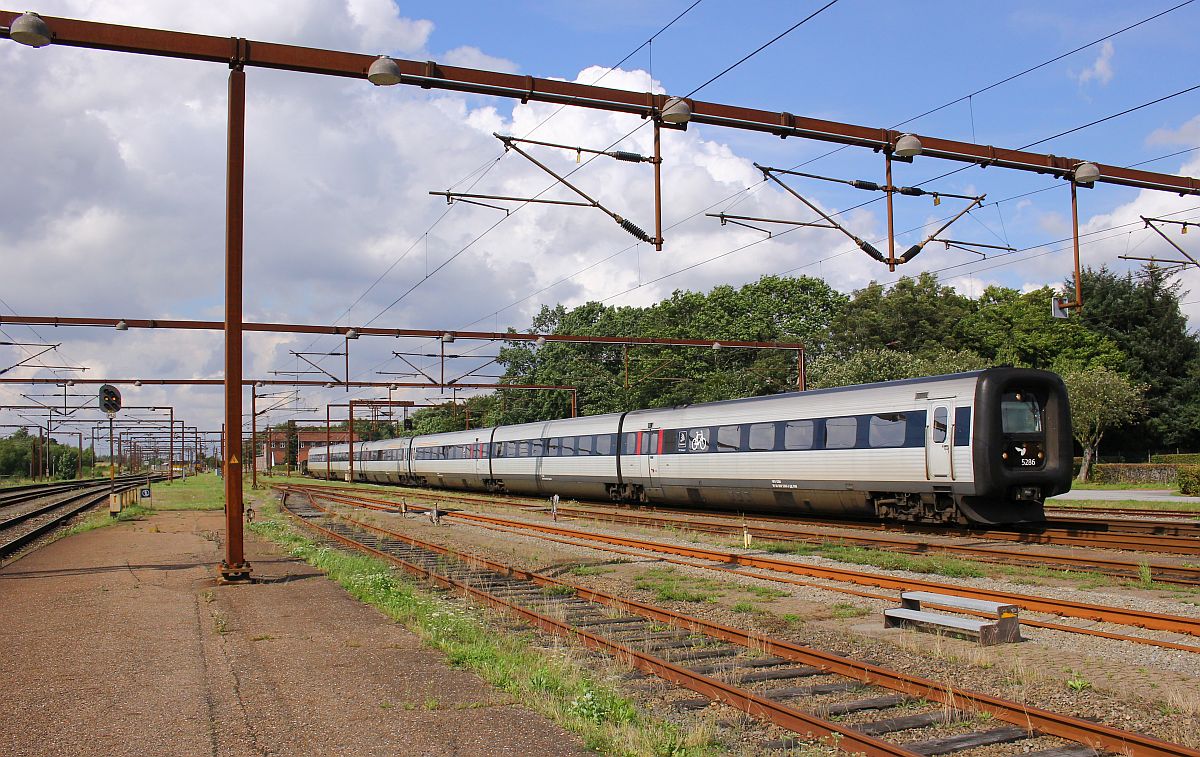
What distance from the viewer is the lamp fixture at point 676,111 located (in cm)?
1374

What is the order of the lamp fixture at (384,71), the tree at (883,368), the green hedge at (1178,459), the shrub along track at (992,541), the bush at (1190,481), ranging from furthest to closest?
the tree at (883,368), the green hedge at (1178,459), the bush at (1190,481), the shrub along track at (992,541), the lamp fixture at (384,71)

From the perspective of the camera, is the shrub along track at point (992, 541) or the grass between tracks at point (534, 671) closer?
the grass between tracks at point (534, 671)

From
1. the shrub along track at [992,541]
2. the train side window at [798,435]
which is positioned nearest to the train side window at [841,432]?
the train side window at [798,435]

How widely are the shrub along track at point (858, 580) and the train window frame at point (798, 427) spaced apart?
14.6 feet

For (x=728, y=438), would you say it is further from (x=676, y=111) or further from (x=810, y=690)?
(x=810, y=690)

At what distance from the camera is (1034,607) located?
35.0 feet

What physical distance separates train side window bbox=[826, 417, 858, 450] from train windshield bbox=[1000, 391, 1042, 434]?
10.2 ft

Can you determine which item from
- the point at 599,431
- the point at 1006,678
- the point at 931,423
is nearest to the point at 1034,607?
the point at 1006,678

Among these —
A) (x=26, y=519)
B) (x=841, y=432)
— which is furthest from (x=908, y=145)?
(x=26, y=519)

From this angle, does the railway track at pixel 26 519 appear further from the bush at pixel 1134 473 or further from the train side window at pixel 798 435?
the bush at pixel 1134 473

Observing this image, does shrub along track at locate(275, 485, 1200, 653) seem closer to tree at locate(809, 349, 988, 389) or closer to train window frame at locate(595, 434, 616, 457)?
train window frame at locate(595, 434, 616, 457)

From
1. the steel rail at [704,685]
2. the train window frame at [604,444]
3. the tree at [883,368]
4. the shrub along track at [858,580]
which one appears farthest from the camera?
the tree at [883,368]

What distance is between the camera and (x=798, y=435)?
22016mm

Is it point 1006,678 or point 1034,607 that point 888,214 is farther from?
point 1006,678
